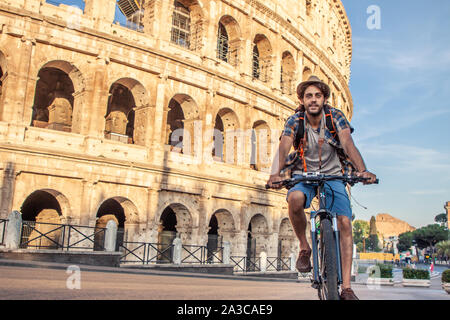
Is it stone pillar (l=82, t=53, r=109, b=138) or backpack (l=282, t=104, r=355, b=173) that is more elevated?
stone pillar (l=82, t=53, r=109, b=138)

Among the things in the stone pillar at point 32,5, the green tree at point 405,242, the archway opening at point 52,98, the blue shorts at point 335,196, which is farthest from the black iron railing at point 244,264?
the green tree at point 405,242

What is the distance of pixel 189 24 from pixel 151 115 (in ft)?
20.5

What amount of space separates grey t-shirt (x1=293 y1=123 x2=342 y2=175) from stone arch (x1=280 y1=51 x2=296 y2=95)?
23322 millimetres

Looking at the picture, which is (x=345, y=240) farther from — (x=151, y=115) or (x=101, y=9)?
(x=101, y=9)

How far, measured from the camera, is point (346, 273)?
145 inches

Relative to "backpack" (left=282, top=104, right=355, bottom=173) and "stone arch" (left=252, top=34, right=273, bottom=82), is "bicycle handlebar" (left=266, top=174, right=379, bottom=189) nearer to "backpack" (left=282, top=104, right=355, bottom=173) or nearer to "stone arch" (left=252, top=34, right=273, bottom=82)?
"backpack" (left=282, top=104, right=355, bottom=173)

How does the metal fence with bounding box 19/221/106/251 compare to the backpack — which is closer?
the backpack

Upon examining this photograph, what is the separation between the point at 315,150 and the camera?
4156 millimetres

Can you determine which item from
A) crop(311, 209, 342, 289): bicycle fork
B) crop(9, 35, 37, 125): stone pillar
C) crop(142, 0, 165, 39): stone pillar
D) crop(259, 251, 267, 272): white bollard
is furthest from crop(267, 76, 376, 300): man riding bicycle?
crop(259, 251, 267, 272): white bollard

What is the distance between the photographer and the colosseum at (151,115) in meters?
16.5

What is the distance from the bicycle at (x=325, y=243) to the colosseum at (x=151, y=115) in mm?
14218

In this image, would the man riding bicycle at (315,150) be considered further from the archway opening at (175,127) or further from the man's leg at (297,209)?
the archway opening at (175,127)

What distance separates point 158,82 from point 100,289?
16.1m

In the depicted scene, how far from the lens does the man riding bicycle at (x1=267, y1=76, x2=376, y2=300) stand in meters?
3.91
